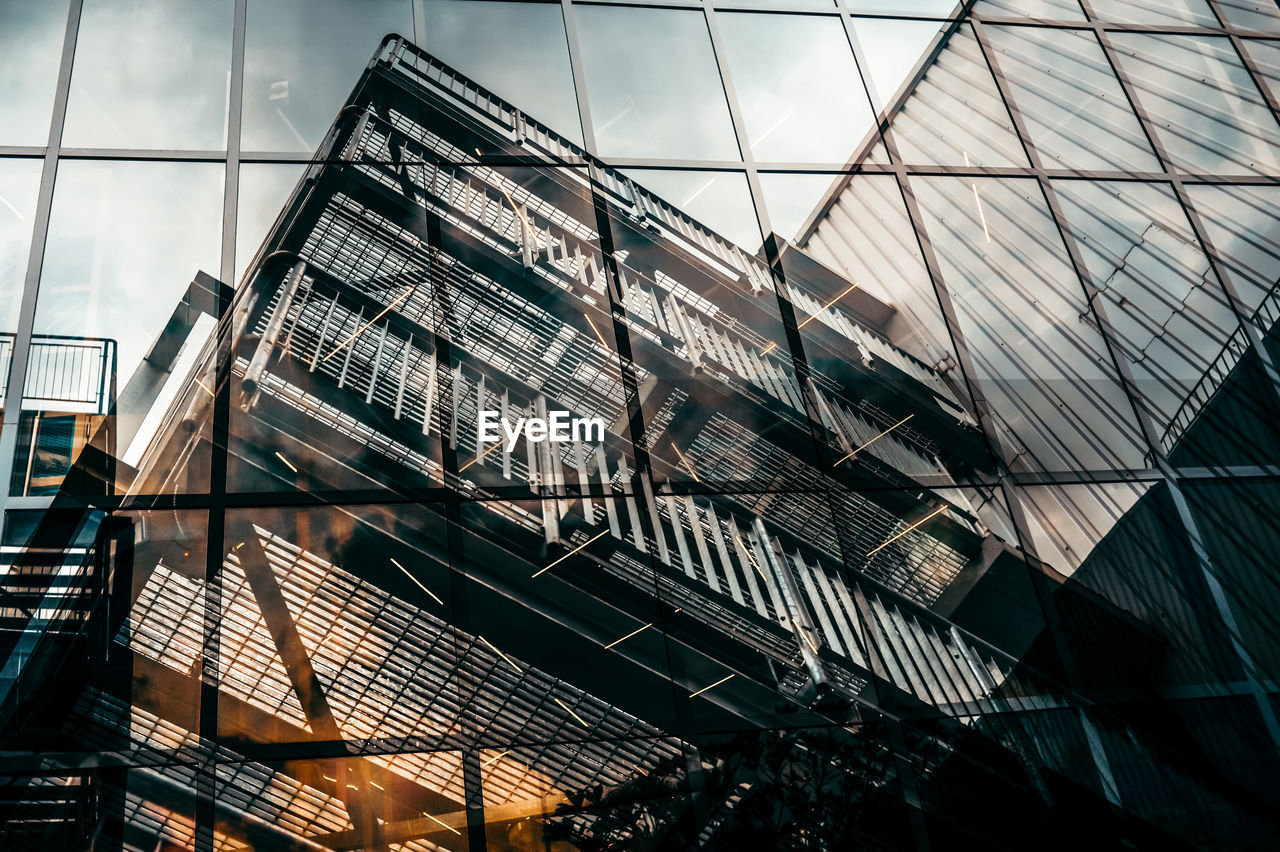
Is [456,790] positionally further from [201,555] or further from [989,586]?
[989,586]

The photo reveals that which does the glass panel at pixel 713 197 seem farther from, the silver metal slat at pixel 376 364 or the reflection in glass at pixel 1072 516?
the reflection in glass at pixel 1072 516

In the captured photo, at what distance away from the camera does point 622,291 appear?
8195 millimetres

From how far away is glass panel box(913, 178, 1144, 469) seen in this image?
8305 millimetres

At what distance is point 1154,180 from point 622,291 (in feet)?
17.8

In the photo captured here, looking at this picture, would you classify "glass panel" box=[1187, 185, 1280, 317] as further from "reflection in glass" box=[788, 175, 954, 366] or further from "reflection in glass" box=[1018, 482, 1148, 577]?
"reflection in glass" box=[788, 175, 954, 366]

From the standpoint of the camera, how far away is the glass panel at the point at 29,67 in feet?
26.1

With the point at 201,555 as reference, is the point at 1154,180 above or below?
above

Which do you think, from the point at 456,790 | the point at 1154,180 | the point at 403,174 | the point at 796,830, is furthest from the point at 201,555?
the point at 1154,180

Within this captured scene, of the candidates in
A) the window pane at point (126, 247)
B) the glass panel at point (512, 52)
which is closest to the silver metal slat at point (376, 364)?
the window pane at point (126, 247)

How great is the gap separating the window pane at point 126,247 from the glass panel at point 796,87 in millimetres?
4703

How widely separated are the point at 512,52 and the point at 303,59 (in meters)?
1.81

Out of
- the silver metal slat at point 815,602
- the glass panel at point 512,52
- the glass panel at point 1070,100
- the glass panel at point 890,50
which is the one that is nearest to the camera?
the silver metal slat at point 815,602

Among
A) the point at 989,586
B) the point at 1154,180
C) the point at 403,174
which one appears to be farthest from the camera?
the point at 1154,180

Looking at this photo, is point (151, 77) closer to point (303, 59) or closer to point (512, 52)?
point (303, 59)
